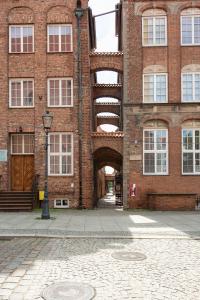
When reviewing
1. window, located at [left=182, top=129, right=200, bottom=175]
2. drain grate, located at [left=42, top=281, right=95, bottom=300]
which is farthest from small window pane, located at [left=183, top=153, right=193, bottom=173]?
drain grate, located at [left=42, top=281, right=95, bottom=300]

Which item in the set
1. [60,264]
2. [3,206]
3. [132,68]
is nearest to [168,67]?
[132,68]

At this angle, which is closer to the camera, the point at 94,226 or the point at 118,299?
the point at 118,299

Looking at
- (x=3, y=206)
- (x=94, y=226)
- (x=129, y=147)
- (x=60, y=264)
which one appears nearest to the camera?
(x=60, y=264)

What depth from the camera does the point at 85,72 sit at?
919 inches

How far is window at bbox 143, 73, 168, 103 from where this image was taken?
75.9ft

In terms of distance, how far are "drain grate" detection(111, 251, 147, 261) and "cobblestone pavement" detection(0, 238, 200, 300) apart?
17cm

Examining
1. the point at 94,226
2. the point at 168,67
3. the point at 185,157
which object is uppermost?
the point at 168,67

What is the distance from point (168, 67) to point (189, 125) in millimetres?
3484

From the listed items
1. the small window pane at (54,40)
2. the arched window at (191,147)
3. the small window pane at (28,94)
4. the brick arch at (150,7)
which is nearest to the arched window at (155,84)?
the arched window at (191,147)

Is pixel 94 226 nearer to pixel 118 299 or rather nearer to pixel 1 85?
pixel 118 299

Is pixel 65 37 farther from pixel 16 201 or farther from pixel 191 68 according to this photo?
pixel 16 201

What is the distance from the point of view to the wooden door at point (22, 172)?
77.3 ft

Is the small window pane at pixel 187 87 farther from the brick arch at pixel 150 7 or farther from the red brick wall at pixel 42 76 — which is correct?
the red brick wall at pixel 42 76

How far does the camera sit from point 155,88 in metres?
23.2
